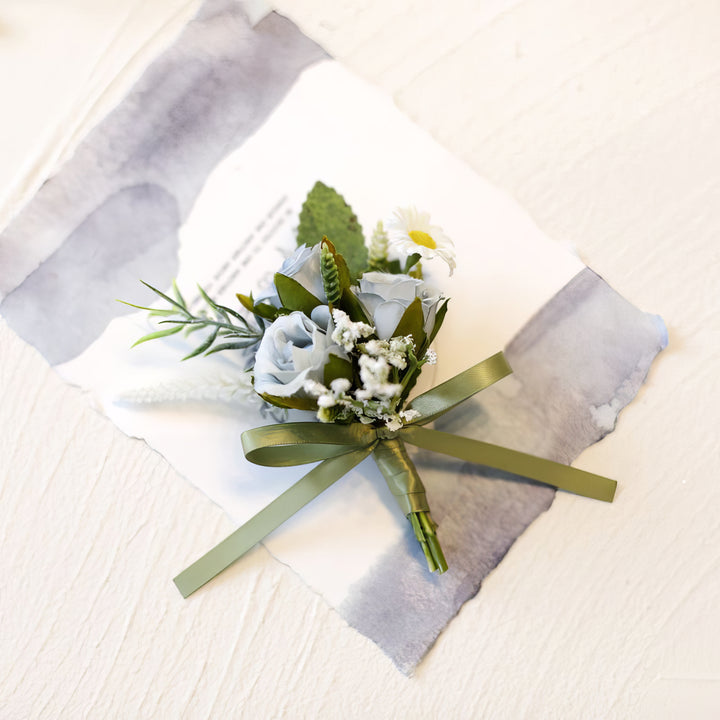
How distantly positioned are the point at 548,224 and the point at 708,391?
26 centimetres

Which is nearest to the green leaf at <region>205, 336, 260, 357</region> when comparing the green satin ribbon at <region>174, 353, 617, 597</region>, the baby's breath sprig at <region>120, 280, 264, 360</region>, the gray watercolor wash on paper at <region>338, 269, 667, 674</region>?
the baby's breath sprig at <region>120, 280, 264, 360</region>

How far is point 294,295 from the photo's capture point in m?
0.58

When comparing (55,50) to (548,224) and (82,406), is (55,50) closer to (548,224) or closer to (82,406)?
(82,406)

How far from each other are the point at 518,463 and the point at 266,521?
272 millimetres

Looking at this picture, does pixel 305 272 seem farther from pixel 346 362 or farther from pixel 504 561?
pixel 504 561

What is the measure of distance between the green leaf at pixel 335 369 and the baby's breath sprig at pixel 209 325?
121 mm

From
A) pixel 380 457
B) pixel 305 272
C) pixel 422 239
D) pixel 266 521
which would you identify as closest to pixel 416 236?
pixel 422 239

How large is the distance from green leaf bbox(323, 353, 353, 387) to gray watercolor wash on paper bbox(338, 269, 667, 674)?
0.17 meters

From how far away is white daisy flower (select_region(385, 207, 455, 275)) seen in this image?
61cm

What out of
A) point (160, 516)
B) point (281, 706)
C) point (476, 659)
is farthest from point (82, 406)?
point (476, 659)

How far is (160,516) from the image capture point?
68 cm

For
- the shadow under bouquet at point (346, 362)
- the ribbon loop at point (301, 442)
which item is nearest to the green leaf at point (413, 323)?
the shadow under bouquet at point (346, 362)

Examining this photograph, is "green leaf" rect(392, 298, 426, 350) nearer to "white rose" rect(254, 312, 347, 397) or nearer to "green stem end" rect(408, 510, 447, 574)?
"white rose" rect(254, 312, 347, 397)

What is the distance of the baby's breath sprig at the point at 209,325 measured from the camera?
65cm
